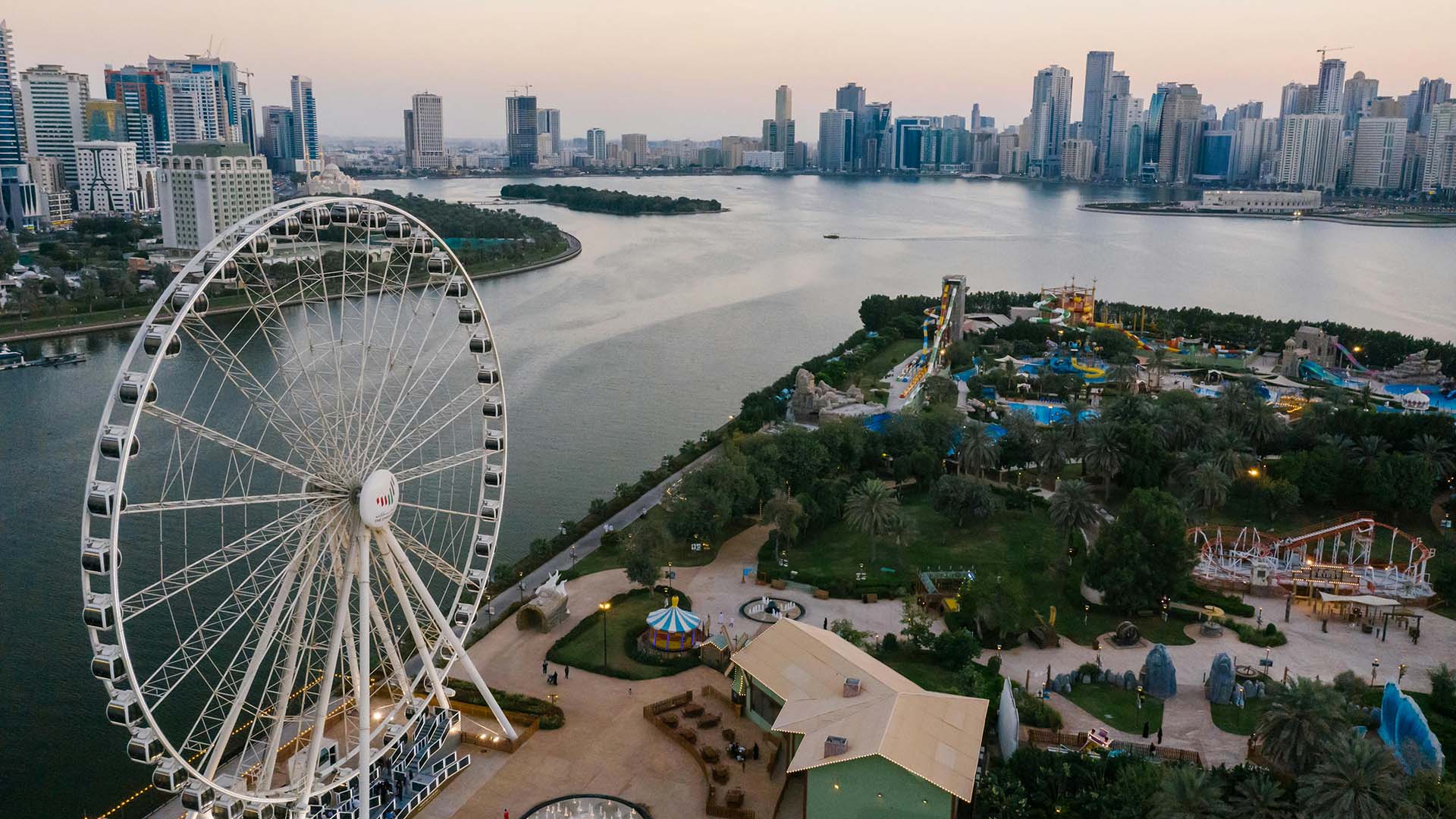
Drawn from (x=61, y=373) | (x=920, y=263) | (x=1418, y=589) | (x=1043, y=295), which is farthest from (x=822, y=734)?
(x=920, y=263)

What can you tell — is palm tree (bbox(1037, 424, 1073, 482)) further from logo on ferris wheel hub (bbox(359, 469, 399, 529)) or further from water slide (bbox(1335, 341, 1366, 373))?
water slide (bbox(1335, 341, 1366, 373))

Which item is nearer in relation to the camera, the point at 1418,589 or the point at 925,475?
the point at 1418,589

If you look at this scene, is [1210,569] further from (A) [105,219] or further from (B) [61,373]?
(A) [105,219]

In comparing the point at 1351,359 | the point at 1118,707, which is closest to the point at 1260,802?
the point at 1118,707

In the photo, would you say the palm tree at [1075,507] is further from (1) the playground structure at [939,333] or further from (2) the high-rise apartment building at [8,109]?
(2) the high-rise apartment building at [8,109]

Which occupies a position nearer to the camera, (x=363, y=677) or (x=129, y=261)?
(x=363, y=677)

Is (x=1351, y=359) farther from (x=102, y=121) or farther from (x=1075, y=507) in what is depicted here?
(x=102, y=121)

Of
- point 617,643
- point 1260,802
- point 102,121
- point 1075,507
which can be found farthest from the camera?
point 102,121

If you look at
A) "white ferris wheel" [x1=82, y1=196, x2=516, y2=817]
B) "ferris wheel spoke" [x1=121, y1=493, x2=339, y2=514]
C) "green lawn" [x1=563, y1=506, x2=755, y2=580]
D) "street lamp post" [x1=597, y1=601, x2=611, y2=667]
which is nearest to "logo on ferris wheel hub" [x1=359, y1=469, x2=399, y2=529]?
"white ferris wheel" [x1=82, y1=196, x2=516, y2=817]
